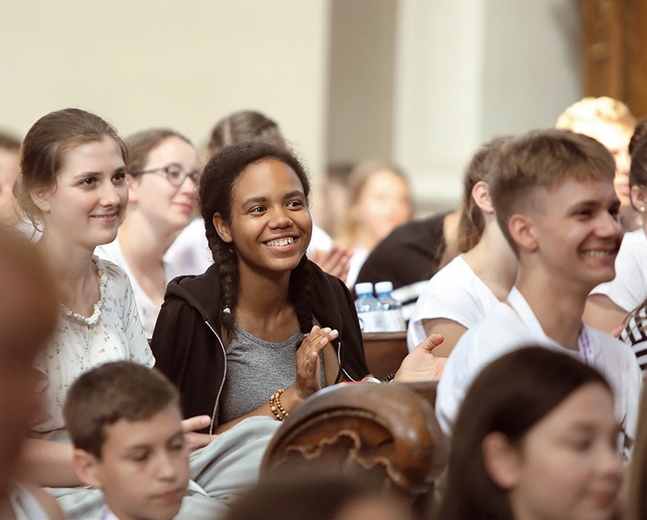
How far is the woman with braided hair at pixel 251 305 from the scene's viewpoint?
3211 mm

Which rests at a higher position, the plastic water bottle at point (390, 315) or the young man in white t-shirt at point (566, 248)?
the young man in white t-shirt at point (566, 248)

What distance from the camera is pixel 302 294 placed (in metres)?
3.47

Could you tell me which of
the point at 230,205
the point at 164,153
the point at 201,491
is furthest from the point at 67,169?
the point at 164,153

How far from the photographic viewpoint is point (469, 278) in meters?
3.68

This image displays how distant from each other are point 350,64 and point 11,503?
747 centimetres

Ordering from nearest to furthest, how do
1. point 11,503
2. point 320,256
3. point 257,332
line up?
point 11,503 → point 257,332 → point 320,256

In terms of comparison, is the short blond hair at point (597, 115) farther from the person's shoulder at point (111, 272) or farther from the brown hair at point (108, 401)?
the brown hair at point (108, 401)

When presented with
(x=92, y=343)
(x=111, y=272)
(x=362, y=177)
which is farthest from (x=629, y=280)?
(x=362, y=177)

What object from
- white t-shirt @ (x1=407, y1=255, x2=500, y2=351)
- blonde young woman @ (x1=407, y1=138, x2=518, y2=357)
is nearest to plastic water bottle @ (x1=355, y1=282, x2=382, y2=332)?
blonde young woman @ (x1=407, y1=138, x2=518, y2=357)

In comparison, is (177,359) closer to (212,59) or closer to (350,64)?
(212,59)

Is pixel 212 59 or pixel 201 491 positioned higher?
pixel 212 59

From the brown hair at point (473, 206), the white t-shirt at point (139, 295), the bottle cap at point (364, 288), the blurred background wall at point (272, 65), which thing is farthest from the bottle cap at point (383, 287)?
the blurred background wall at point (272, 65)

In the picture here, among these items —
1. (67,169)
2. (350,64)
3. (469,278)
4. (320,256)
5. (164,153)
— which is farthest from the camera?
(350,64)

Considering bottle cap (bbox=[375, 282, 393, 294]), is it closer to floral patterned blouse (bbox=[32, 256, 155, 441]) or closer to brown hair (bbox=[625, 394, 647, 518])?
floral patterned blouse (bbox=[32, 256, 155, 441])
